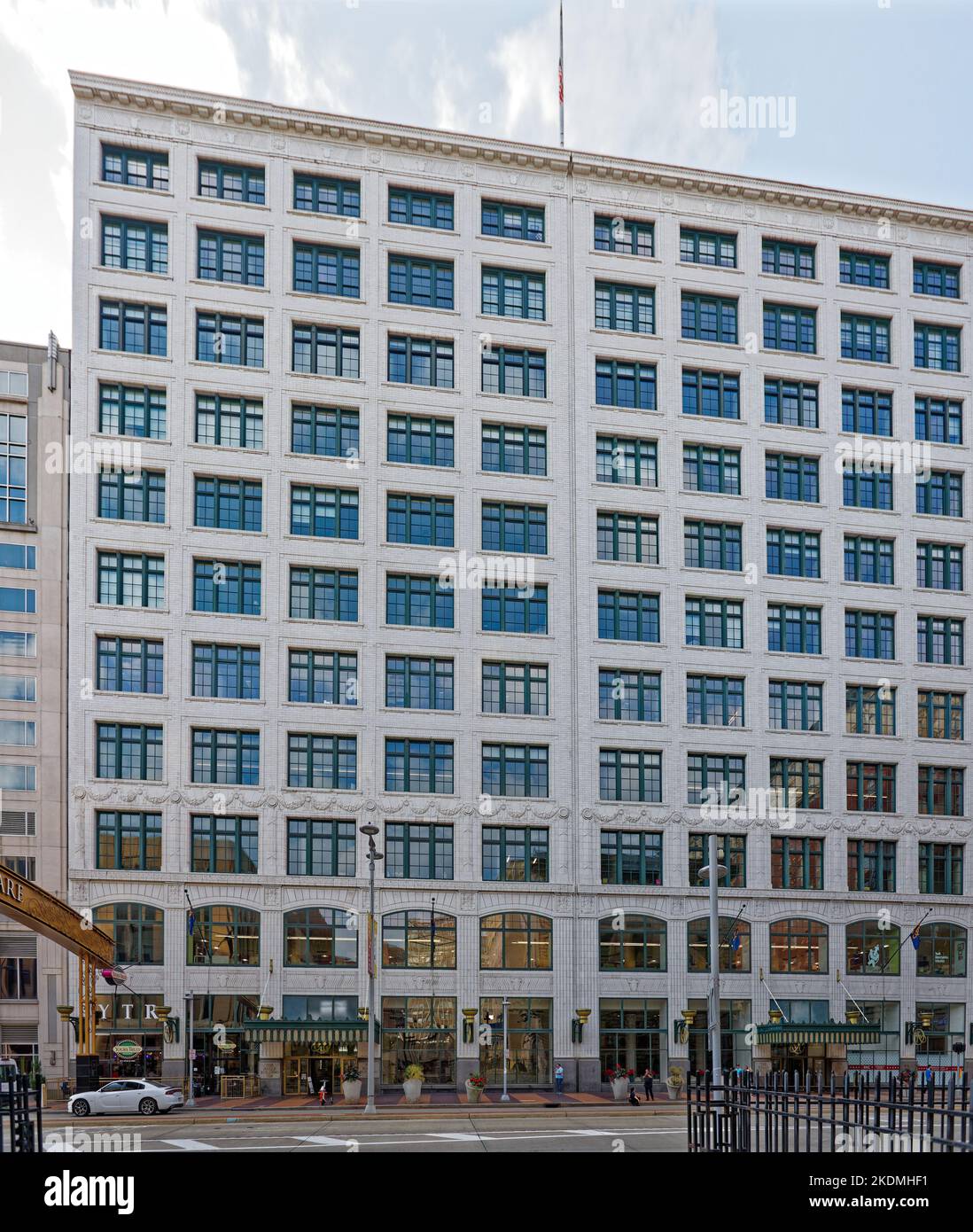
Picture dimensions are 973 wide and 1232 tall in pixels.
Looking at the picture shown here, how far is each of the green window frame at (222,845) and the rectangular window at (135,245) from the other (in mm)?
25305

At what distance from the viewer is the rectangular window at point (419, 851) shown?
5169 centimetres

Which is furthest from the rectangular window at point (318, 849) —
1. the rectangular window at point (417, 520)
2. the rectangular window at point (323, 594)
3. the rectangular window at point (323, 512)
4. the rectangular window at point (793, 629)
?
the rectangular window at point (793, 629)

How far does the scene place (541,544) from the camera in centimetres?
5581

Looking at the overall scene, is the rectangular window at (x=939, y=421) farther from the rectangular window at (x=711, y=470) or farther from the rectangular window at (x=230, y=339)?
the rectangular window at (x=230, y=339)

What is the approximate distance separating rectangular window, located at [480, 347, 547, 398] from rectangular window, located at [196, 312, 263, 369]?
10834 millimetres

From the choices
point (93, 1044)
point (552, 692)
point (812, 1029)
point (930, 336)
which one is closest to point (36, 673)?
point (93, 1044)

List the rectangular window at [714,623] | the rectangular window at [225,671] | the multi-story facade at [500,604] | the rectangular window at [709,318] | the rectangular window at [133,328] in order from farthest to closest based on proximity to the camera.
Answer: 1. the rectangular window at [709,318]
2. the rectangular window at [714,623]
3. the rectangular window at [133,328]
4. the rectangular window at [225,671]
5. the multi-story facade at [500,604]

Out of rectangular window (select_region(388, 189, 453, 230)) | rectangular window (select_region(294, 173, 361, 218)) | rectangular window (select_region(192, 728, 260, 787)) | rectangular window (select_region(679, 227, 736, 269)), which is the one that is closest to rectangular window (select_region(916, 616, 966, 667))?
rectangular window (select_region(679, 227, 736, 269))

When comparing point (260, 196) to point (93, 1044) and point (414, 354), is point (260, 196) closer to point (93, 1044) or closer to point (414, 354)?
point (414, 354)

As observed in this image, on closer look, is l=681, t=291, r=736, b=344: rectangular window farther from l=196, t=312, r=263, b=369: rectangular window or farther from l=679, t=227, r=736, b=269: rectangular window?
l=196, t=312, r=263, b=369: rectangular window

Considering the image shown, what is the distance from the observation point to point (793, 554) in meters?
58.7

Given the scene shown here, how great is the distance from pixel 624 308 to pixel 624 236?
3.84 m

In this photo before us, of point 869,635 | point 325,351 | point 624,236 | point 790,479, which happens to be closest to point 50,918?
point 325,351

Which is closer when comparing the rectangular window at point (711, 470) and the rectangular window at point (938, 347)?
the rectangular window at point (711, 470)
